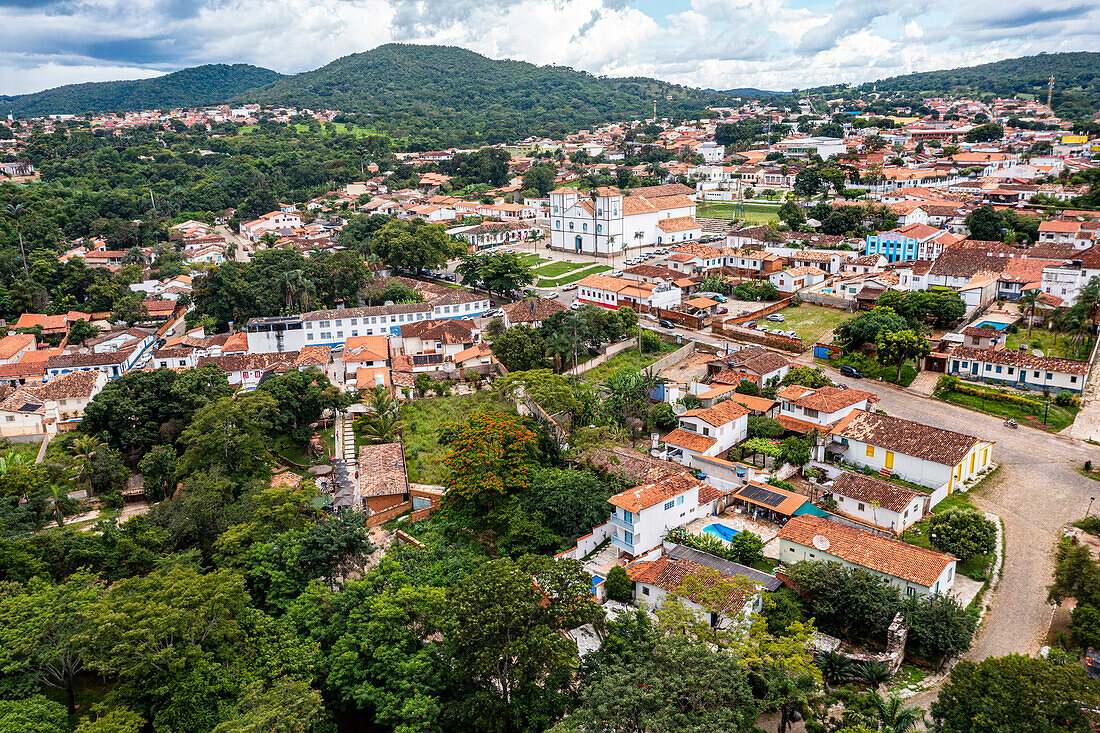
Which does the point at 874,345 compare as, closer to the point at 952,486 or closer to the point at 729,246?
the point at 952,486

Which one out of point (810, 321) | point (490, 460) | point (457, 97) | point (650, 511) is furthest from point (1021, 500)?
point (457, 97)

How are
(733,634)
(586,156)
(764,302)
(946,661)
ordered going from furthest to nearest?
1. (586,156)
2. (764,302)
3. (946,661)
4. (733,634)

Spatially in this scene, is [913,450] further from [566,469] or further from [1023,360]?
[566,469]

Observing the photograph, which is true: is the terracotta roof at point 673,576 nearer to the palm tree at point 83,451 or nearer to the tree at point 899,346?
the tree at point 899,346

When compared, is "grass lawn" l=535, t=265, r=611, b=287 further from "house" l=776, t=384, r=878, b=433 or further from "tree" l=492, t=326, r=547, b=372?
"house" l=776, t=384, r=878, b=433

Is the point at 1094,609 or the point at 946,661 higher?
the point at 1094,609

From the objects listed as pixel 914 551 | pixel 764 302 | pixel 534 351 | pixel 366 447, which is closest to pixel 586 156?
pixel 764 302
